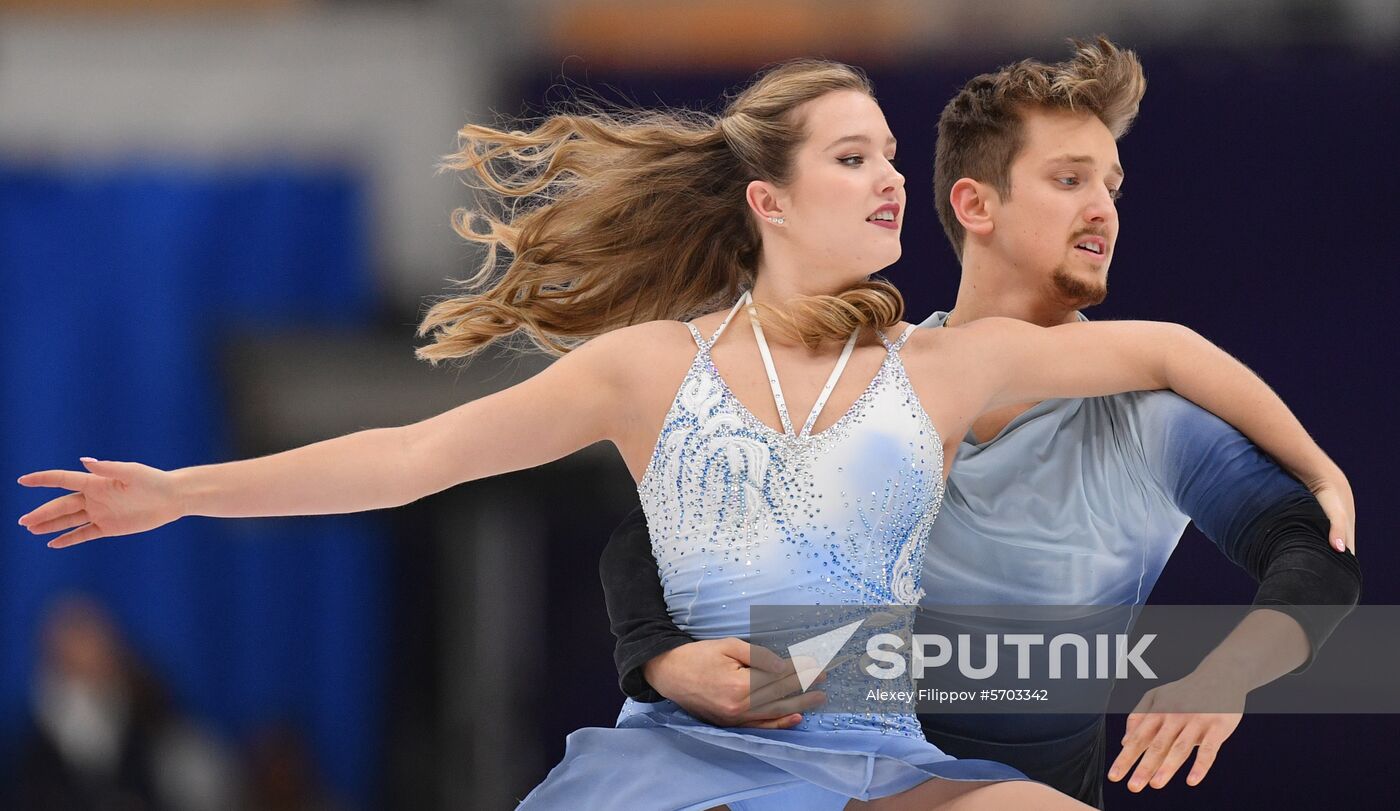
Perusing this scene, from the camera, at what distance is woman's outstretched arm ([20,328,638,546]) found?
2.30m

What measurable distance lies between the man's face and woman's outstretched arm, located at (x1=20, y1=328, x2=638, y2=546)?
0.73m

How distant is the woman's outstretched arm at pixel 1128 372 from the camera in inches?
98.1

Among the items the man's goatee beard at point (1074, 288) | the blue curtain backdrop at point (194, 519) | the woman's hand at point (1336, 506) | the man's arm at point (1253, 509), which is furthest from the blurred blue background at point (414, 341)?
the woman's hand at point (1336, 506)

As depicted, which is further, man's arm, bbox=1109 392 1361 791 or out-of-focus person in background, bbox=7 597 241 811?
out-of-focus person in background, bbox=7 597 241 811

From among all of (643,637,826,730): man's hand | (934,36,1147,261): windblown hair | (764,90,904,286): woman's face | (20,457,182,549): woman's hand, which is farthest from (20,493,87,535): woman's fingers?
(934,36,1147,261): windblown hair

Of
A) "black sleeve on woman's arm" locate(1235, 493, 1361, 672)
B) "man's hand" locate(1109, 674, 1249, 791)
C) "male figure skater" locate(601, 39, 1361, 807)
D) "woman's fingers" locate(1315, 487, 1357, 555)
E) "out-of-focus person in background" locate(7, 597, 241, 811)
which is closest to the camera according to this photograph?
"man's hand" locate(1109, 674, 1249, 791)

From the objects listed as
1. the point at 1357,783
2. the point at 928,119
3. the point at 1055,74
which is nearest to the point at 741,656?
the point at 1055,74

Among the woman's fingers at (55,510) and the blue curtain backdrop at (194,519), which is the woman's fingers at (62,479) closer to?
the woman's fingers at (55,510)

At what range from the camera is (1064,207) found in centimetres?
274

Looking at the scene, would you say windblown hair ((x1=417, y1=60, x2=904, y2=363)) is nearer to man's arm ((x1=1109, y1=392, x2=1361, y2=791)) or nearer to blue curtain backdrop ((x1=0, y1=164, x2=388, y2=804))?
man's arm ((x1=1109, y1=392, x2=1361, y2=791))

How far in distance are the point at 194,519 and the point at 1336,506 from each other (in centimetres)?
306

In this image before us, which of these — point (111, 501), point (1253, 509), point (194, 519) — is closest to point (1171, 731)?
point (1253, 509)

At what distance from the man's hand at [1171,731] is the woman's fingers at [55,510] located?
143 centimetres

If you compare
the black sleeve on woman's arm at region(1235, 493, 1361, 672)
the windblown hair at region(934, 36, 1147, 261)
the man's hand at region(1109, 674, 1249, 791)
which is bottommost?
the man's hand at region(1109, 674, 1249, 791)
